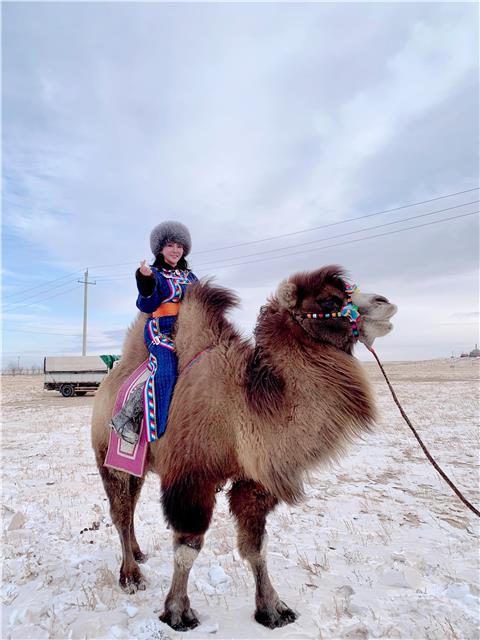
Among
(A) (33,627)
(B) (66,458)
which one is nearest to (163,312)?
(A) (33,627)

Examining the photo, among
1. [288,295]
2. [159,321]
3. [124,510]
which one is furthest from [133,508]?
[288,295]

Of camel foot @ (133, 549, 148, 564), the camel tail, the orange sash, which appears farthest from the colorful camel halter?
camel foot @ (133, 549, 148, 564)

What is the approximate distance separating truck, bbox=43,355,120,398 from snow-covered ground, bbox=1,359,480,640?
66.6ft

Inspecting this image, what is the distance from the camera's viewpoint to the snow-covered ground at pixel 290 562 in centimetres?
301

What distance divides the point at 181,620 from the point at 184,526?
73cm

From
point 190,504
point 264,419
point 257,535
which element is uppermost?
point 264,419

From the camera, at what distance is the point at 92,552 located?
4.40m

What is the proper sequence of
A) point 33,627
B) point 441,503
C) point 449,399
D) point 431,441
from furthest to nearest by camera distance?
1. point 449,399
2. point 431,441
3. point 441,503
4. point 33,627

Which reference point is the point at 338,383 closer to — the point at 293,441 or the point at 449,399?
the point at 293,441

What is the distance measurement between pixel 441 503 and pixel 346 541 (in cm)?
199

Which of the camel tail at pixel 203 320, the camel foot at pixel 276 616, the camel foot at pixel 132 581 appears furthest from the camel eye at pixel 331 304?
the camel foot at pixel 132 581

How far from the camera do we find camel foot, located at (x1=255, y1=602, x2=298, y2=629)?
303 cm

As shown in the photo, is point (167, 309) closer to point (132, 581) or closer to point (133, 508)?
point (133, 508)

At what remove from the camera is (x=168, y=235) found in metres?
3.89
